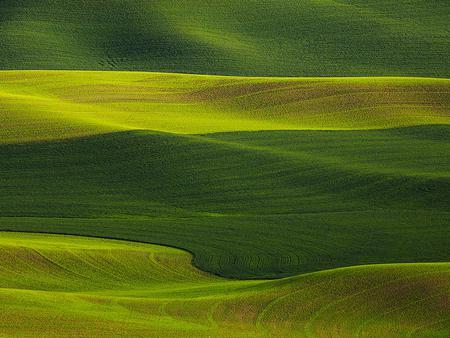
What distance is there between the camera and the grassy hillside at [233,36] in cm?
4931

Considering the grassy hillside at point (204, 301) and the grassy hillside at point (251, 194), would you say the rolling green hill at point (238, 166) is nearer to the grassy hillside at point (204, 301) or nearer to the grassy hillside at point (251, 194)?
the grassy hillside at point (251, 194)

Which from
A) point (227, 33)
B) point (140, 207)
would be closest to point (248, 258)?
point (140, 207)

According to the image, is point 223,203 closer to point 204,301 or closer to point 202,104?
point 204,301

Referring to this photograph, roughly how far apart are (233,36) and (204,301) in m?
37.4

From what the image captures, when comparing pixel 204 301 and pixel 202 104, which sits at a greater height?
pixel 202 104

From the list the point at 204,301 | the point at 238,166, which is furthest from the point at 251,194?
the point at 204,301

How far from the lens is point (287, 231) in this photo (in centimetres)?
2303

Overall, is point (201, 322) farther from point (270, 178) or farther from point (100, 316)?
point (270, 178)

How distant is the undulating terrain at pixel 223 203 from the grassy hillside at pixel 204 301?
1.7 inches

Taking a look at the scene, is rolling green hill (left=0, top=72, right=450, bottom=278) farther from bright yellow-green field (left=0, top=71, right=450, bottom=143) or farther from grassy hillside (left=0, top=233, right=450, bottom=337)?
grassy hillside (left=0, top=233, right=450, bottom=337)

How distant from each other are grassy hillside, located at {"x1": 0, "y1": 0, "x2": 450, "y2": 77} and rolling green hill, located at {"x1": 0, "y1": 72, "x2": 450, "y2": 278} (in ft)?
38.6

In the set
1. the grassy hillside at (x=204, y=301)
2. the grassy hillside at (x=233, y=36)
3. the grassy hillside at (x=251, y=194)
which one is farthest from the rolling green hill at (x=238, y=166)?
the grassy hillside at (x=233, y=36)

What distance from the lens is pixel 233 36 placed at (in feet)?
175

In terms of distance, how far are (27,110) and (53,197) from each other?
7.01 meters
